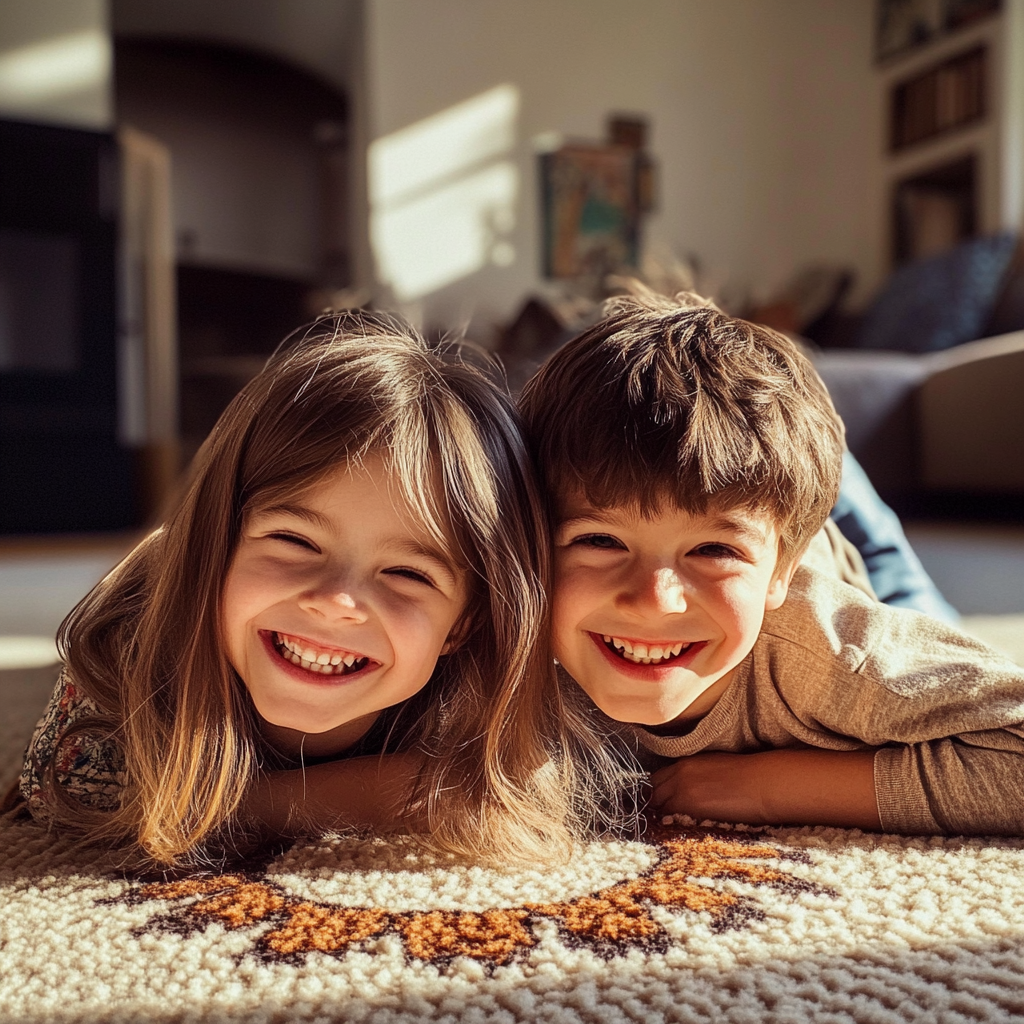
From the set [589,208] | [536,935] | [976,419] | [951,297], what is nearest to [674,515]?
[536,935]

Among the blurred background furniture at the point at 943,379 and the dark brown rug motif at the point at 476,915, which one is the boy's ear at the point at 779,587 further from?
the blurred background furniture at the point at 943,379

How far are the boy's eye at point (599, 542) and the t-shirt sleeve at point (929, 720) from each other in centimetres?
16

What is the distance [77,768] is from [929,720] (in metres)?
0.59

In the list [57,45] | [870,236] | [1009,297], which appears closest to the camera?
[1009,297]

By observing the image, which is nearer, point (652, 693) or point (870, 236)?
point (652, 693)

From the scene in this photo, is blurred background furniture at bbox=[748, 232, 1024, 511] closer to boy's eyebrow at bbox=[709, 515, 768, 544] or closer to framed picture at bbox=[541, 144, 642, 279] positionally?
framed picture at bbox=[541, 144, 642, 279]

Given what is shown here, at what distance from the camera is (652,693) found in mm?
672

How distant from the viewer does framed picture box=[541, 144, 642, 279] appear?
14.3ft

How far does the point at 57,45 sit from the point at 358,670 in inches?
131

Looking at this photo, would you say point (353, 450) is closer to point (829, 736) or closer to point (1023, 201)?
point (829, 736)

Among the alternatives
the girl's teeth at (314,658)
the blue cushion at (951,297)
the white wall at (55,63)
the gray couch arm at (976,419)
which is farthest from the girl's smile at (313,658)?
the white wall at (55,63)

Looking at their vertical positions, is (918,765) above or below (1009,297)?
below

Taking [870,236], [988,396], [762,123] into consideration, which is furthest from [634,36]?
[988,396]

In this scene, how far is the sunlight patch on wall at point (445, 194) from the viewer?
413 centimetres
